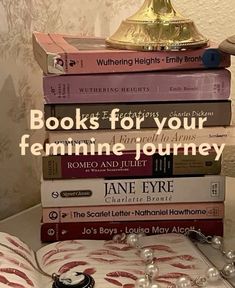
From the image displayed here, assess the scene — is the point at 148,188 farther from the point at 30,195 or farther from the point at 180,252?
the point at 30,195

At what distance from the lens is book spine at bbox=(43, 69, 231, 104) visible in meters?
0.83

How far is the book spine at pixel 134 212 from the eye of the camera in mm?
866

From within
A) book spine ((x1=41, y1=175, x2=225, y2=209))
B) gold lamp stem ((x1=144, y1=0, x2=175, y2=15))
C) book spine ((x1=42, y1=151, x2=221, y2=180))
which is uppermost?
gold lamp stem ((x1=144, y1=0, x2=175, y2=15))

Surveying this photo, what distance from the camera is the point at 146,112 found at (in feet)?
2.78

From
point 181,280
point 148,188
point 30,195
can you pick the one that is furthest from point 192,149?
point 30,195

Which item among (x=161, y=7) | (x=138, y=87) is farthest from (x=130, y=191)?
(x=161, y=7)

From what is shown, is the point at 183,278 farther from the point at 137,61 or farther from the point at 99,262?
the point at 137,61

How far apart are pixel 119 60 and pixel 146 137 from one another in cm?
11

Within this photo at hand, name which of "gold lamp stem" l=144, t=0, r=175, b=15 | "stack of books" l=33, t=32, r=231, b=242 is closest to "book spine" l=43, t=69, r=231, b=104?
"stack of books" l=33, t=32, r=231, b=242

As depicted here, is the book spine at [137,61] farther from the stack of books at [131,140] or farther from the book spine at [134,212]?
the book spine at [134,212]

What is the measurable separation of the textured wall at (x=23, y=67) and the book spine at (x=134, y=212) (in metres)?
0.17

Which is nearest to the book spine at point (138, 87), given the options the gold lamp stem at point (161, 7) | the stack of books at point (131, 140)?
the stack of books at point (131, 140)

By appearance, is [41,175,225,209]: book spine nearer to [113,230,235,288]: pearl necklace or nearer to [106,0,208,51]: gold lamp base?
[113,230,235,288]: pearl necklace

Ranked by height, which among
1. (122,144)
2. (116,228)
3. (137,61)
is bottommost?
(116,228)
